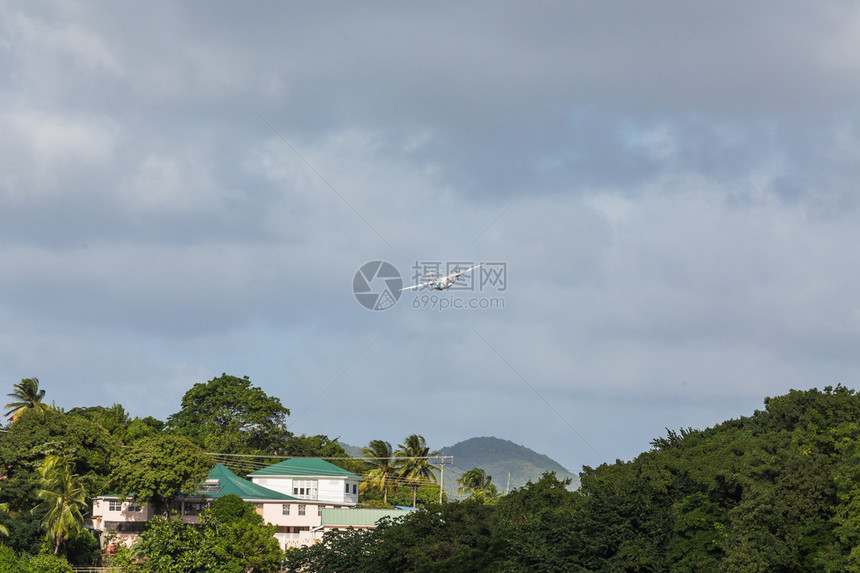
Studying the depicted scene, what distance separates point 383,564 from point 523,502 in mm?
10254

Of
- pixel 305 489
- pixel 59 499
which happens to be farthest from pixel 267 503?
pixel 59 499

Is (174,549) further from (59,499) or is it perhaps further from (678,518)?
(678,518)

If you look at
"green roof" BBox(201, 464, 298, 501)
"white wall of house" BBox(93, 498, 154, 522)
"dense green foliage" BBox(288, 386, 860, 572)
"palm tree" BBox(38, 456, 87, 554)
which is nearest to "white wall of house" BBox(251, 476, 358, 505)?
"green roof" BBox(201, 464, 298, 501)

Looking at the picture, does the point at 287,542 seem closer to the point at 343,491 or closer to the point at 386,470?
the point at 343,491

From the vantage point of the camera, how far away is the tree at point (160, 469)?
81.2m

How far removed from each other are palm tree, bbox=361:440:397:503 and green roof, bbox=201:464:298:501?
26.6 metres

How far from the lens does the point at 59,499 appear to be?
7000 cm

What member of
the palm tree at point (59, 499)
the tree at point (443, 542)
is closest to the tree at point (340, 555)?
the tree at point (443, 542)

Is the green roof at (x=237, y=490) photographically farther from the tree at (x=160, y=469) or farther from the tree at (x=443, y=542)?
the tree at (x=443, y=542)

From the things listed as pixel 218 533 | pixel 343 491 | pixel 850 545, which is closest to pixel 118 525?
pixel 343 491

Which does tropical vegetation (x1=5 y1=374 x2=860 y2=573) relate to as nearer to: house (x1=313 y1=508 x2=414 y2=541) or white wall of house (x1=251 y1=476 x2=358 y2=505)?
house (x1=313 y1=508 x2=414 y2=541)

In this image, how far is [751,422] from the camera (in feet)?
269

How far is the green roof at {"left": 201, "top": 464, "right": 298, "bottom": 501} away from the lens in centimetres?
8712

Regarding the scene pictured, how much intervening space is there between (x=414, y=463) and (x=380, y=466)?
4967 millimetres
